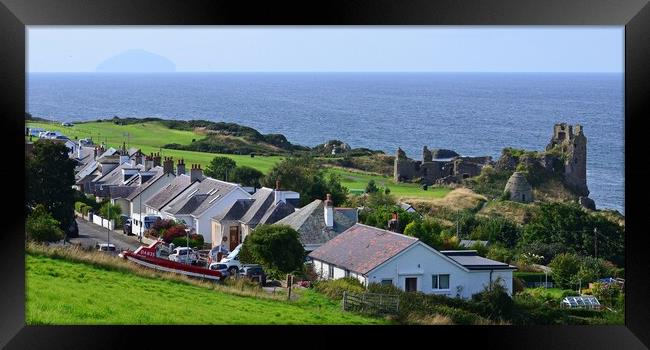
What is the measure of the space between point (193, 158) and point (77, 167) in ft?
7.22

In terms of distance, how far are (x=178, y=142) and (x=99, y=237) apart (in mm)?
4163

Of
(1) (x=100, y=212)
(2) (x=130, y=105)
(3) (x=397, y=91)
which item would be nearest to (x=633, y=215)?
(1) (x=100, y=212)

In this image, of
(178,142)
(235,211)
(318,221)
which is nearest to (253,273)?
(318,221)

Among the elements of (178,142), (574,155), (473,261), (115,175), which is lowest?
(473,261)

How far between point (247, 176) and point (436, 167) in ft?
11.9

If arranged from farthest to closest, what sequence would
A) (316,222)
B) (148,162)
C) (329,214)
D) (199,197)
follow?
(148,162)
(199,197)
(329,214)
(316,222)

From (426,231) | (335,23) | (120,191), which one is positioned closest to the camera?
(335,23)

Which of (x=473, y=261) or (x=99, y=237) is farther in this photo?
(x=99, y=237)

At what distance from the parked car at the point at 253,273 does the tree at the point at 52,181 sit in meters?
2.00

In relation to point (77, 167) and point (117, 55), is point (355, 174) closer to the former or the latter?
point (77, 167)

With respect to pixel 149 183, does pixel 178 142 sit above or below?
above

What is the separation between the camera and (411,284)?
10.5 meters

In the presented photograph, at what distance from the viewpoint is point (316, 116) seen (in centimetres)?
1880

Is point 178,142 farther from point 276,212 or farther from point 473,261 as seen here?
point 473,261
